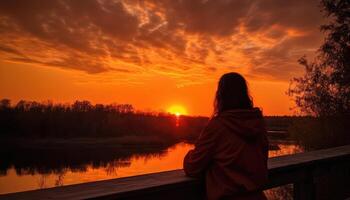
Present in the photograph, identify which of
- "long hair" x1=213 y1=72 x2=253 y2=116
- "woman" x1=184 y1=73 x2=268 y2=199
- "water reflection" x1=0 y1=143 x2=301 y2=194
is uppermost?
"long hair" x1=213 y1=72 x2=253 y2=116

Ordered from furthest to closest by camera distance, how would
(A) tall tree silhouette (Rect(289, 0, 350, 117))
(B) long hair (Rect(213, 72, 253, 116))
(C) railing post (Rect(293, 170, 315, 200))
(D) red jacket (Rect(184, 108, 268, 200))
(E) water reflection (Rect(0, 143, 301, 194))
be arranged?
(E) water reflection (Rect(0, 143, 301, 194)), (A) tall tree silhouette (Rect(289, 0, 350, 117)), (C) railing post (Rect(293, 170, 315, 200)), (B) long hair (Rect(213, 72, 253, 116)), (D) red jacket (Rect(184, 108, 268, 200))

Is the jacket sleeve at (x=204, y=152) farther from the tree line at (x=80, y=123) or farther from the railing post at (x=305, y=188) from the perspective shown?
the tree line at (x=80, y=123)

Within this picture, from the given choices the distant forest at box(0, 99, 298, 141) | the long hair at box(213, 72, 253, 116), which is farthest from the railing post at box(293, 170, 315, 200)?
the distant forest at box(0, 99, 298, 141)

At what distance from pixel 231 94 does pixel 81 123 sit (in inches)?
2369

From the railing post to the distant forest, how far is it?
4921 cm

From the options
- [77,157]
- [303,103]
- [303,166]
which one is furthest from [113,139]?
[303,166]

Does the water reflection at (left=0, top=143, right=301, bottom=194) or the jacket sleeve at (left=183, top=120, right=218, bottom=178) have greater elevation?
the jacket sleeve at (left=183, top=120, right=218, bottom=178)

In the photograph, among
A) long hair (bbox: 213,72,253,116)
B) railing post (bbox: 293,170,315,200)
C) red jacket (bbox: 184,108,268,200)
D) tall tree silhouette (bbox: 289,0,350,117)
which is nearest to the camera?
red jacket (bbox: 184,108,268,200)

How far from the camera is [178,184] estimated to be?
1.94 metres

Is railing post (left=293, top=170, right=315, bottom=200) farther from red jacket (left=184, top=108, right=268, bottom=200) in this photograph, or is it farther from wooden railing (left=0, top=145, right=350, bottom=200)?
red jacket (left=184, top=108, right=268, bottom=200)

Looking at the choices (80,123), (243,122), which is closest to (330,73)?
(243,122)

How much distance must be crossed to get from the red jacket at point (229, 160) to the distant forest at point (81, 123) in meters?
50.1

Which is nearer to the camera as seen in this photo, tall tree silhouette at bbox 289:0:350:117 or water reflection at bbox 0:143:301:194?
tall tree silhouette at bbox 289:0:350:117

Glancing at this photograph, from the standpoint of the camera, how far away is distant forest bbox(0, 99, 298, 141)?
5388 cm
